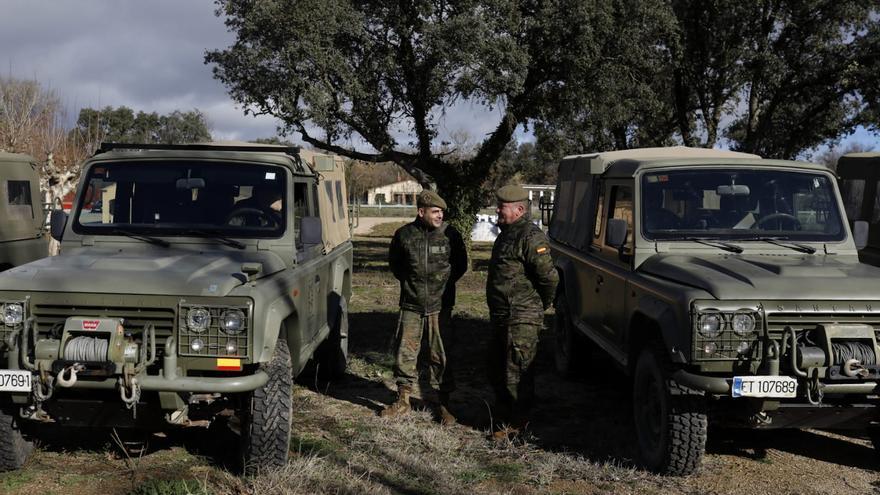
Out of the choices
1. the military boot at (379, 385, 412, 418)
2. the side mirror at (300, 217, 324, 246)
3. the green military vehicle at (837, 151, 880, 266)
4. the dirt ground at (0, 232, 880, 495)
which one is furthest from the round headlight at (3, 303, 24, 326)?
the green military vehicle at (837, 151, 880, 266)

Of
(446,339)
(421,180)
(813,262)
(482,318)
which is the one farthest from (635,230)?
(421,180)

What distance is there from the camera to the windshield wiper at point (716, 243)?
563cm

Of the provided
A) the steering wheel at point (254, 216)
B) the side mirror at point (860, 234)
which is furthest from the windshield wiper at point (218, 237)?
the side mirror at point (860, 234)

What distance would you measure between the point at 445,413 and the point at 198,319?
2507 mm

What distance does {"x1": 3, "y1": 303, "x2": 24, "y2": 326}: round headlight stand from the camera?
4.40 meters

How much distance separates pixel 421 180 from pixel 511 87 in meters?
3.95

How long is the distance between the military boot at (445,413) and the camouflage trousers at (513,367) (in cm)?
38

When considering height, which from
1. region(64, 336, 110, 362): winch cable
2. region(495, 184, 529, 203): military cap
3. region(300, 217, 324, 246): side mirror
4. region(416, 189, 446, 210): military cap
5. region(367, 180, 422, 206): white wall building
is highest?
region(367, 180, 422, 206): white wall building

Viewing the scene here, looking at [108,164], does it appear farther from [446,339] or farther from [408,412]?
[446,339]

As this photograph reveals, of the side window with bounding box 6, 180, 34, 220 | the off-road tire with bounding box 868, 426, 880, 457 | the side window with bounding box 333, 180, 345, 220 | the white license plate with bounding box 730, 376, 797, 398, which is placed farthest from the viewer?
the side window with bounding box 6, 180, 34, 220

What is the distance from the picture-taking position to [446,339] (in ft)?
26.6

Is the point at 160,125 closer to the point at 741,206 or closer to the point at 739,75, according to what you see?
the point at 739,75

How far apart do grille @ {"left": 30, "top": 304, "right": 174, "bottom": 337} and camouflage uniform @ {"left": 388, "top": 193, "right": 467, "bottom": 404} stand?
7.20ft

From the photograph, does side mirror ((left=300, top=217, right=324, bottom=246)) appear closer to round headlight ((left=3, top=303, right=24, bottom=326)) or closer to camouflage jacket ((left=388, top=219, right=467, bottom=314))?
camouflage jacket ((left=388, top=219, right=467, bottom=314))
